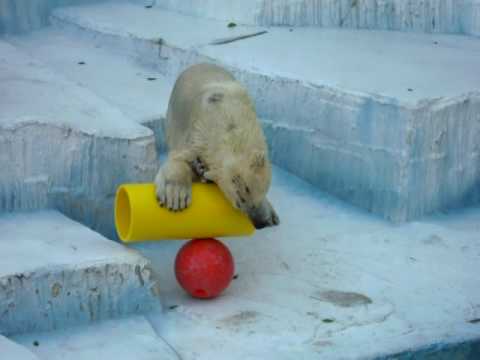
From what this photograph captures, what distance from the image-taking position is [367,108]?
5.66 metres

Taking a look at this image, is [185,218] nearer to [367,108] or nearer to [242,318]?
[242,318]

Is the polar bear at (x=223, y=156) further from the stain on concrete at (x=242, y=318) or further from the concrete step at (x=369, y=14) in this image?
the concrete step at (x=369, y=14)

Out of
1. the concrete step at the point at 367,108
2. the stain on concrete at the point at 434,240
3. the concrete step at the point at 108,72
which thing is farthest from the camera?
the concrete step at the point at 108,72

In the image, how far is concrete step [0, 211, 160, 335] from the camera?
4.11 metres

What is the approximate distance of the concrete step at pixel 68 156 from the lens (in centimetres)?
489

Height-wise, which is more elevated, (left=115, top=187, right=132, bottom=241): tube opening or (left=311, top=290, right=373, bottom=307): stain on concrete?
(left=115, top=187, right=132, bottom=241): tube opening

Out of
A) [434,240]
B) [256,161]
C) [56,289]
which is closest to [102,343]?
[56,289]

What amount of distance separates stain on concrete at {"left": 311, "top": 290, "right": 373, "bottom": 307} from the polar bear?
0.43 meters

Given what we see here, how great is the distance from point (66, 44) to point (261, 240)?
3.22m

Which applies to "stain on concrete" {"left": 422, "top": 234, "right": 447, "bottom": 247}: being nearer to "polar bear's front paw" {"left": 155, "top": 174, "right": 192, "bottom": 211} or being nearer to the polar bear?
the polar bear

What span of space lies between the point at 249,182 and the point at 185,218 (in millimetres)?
369

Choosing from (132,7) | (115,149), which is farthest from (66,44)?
(115,149)

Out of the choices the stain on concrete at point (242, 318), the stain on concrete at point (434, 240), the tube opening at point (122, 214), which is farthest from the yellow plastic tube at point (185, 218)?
the stain on concrete at point (434, 240)

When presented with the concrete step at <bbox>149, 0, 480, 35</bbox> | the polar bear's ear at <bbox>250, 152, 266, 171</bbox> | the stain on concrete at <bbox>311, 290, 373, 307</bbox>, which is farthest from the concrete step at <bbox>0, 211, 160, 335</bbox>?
the concrete step at <bbox>149, 0, 480, 35</bbox>
